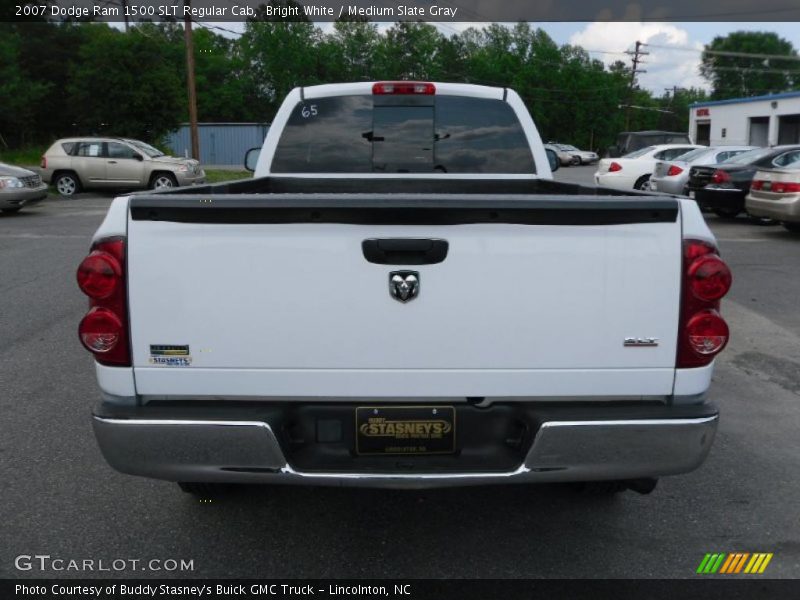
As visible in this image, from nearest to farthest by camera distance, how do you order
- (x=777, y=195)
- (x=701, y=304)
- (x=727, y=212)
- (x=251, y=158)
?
1. (x=701, y=304)
2. (x=251, y=158)
3. (x=777, y=195)
4. (x=727, y=212)

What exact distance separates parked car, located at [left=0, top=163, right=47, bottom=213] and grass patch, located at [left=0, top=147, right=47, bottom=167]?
21503mm

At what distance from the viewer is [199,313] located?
9.59 ft

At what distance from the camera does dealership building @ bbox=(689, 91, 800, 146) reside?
4256cm

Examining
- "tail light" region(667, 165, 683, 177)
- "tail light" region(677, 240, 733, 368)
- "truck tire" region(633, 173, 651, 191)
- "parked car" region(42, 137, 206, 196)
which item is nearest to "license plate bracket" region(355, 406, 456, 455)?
"tail light" region(677, 240, 733, 368)

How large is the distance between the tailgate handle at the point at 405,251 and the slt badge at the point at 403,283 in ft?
0.13

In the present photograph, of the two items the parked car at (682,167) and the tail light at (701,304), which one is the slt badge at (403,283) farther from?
the parked car at (682,167)

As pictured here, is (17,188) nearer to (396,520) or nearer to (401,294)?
(396,520)

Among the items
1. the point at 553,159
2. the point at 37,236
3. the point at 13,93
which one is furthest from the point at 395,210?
the point at 13,93

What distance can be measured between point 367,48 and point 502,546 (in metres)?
84.2

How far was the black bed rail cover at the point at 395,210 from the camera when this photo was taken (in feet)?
9.36

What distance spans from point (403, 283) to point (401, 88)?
277 centimetres

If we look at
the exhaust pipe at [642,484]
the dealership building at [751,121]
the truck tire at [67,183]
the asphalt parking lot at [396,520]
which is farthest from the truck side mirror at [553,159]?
the dealership building at [751,121]

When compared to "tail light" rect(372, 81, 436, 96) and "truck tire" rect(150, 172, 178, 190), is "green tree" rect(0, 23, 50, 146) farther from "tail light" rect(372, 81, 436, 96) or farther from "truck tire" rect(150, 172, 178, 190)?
"tail light" rect(372, 81, 436, 96)

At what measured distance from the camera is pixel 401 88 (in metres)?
5.34
